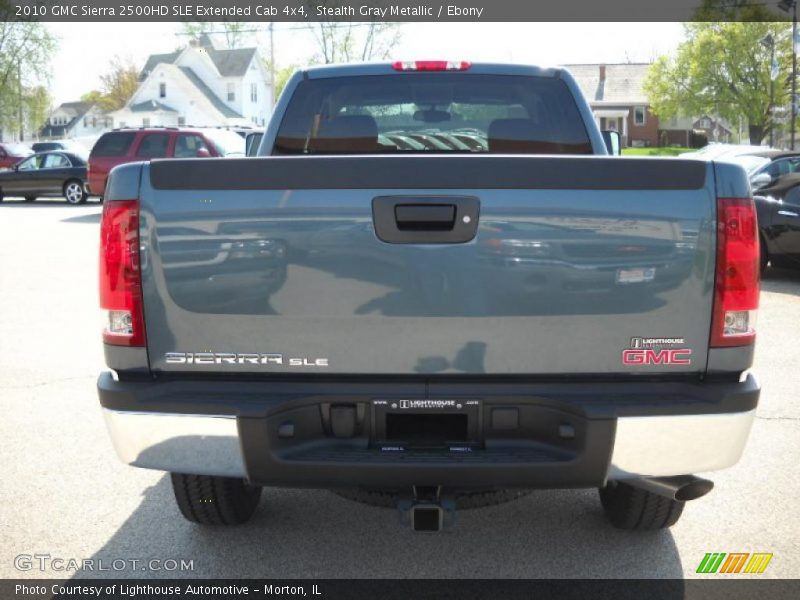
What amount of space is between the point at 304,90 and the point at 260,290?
2.40 m

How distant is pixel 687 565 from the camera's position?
368cm

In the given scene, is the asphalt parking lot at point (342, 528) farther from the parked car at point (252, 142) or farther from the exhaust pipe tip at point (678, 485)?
the parked car at point (252, 142)

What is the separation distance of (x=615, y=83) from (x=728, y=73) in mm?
25750

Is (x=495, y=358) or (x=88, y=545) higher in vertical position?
(x=495, y=358)

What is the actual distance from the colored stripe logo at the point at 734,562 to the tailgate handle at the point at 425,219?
68.7 inches

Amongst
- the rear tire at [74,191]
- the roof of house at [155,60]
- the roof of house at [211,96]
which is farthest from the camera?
the roof of house at [155,60]

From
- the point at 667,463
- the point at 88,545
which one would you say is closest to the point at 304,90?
the point at 88,545

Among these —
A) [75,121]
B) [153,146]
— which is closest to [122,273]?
[153,146]

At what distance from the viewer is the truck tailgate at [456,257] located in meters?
2.96

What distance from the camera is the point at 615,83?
265 feet

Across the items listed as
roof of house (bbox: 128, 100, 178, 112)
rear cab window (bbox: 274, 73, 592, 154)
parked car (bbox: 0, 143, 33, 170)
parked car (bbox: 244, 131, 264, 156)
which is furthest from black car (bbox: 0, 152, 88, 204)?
roof of house (bbox: 128, 100, 178, 112)

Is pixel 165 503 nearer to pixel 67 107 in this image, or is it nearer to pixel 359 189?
pixel 359 189

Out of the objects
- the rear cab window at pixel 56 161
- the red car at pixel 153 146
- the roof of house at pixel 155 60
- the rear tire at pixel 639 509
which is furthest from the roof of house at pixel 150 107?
the rear tire at pixel 639 509

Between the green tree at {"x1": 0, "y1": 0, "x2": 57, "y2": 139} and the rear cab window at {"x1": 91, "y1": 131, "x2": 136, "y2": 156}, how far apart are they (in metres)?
48.5
